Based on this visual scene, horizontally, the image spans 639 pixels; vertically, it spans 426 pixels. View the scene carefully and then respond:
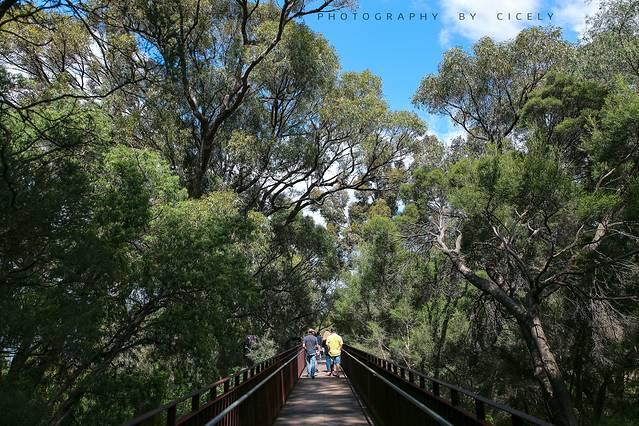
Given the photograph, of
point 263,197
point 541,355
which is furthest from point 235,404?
point 263,197

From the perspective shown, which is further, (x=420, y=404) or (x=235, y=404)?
(x=235, y=404)

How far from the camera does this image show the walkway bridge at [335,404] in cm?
375

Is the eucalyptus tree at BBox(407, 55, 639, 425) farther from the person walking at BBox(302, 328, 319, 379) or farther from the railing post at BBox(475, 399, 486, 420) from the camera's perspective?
the railing post at BBox(475, 399, 486, 420)

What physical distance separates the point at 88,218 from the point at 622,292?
45.2 feet

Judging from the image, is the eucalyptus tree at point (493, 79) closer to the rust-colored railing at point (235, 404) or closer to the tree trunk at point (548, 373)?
the tree trunk at point (548, 373)

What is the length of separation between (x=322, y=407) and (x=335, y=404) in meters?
0.54

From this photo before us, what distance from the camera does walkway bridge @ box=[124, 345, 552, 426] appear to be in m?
3.75

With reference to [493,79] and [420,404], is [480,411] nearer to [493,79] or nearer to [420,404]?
[420,404]

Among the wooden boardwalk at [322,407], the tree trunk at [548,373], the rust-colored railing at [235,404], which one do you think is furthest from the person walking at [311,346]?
the tree trunk at [548,373]

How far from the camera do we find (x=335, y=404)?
33.4 feet

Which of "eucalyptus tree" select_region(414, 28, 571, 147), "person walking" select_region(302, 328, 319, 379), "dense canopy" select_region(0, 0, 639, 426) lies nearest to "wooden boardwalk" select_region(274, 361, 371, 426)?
"person walking" select_region(302, 328, 319, 379)

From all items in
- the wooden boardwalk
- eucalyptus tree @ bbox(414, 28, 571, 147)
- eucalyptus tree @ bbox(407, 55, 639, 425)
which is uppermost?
eucalyptus tree @ bbox(414, 28, 571, 147)

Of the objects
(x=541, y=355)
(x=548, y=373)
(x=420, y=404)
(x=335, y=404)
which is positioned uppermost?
(x=420, y=404)

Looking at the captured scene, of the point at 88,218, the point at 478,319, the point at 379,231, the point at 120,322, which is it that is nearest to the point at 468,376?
the point at 478,319
